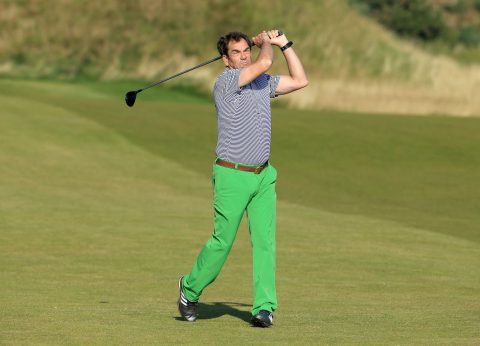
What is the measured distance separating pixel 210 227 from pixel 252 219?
290 inches

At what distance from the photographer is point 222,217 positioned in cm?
928

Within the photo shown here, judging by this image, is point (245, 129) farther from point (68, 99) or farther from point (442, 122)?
point (68, 99)

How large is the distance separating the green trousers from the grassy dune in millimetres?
31516

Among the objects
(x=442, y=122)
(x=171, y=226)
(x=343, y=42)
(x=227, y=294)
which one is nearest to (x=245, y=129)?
(x=227, y=294)

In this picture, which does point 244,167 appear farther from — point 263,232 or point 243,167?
point 263,232

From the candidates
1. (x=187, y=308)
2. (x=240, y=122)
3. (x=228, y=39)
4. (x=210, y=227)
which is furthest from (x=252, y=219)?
(x=210, y=227)

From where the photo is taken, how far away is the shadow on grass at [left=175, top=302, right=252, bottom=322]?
Result: 388 inches

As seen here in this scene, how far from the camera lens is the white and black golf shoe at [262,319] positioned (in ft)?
29.7

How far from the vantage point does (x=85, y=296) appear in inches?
438

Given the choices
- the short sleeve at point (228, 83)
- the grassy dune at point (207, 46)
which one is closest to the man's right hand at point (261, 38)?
the short sleeve at point (228, 83)

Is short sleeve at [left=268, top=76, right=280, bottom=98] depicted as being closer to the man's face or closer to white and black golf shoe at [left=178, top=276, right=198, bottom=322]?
the man's face

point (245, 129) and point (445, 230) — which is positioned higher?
point (245, 129)

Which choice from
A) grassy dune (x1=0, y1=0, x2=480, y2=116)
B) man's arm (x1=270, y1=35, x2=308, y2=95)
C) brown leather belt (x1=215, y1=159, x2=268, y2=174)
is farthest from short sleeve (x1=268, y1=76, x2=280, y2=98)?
grassy dune (x1=0, y1=0, x2=480, y2=116)

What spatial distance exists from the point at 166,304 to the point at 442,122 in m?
19.1
